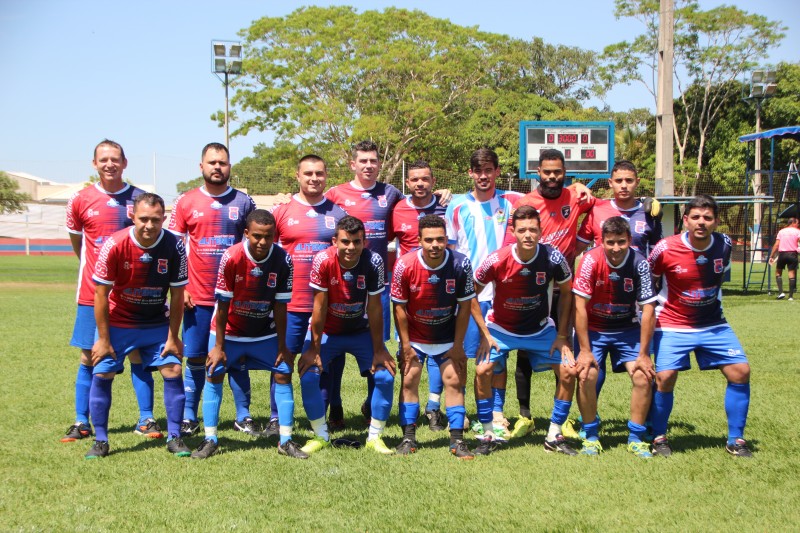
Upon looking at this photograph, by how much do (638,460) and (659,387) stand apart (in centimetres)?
61

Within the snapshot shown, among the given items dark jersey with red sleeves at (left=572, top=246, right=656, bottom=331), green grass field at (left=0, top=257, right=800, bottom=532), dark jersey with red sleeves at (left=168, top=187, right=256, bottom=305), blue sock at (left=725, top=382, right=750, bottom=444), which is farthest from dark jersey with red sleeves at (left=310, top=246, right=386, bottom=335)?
blue sock at (left=725, top=382, right=750, bottom=444)

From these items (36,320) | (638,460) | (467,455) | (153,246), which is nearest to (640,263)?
(638,460)

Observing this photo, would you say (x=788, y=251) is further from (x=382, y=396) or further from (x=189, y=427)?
(x=189, y=427)

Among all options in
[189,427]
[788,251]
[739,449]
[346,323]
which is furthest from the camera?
[788,251]

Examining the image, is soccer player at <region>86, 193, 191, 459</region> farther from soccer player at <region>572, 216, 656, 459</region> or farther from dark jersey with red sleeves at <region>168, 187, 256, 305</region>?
soccer player at <region>572, 216, 656, 459</region>

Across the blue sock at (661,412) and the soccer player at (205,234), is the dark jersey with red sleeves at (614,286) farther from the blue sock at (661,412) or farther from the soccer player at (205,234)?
the soccer player at (205,234)

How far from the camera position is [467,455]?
217 inches

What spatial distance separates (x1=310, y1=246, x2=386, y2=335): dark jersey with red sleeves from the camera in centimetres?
580

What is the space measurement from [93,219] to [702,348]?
4.86 meters

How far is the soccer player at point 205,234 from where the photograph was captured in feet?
20.5

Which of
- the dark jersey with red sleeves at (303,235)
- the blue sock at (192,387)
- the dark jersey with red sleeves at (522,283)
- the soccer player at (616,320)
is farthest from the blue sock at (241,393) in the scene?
the soccer player at (616,320)

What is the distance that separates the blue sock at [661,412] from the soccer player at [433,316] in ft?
4.65

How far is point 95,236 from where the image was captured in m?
6.31

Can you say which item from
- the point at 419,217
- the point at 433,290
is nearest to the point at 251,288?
the point at 433,290
